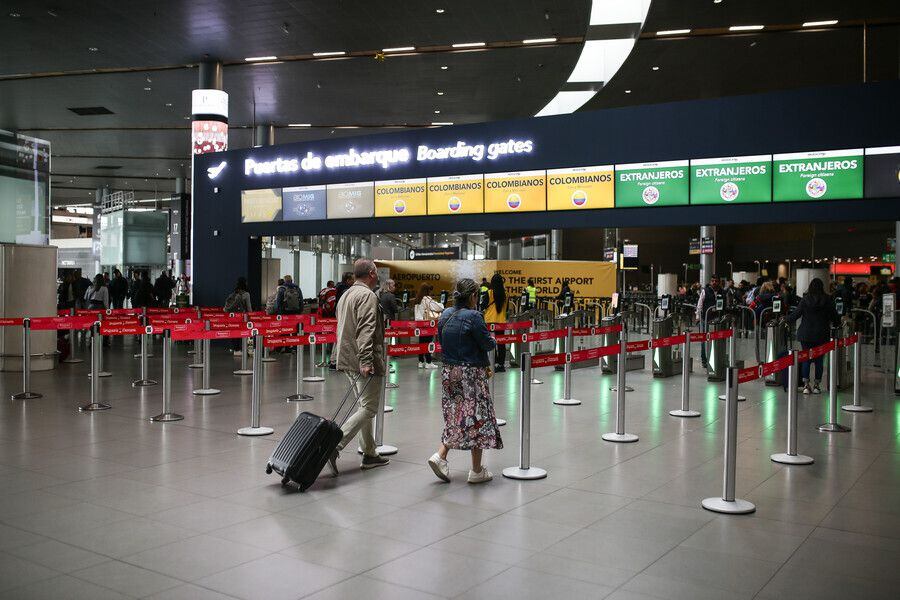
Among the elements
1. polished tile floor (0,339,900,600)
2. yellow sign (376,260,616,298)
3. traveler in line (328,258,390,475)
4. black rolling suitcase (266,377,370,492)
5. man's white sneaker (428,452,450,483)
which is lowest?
polished tile floor (0,339,900,600)

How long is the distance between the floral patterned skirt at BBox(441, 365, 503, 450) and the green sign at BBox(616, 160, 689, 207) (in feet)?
25.7

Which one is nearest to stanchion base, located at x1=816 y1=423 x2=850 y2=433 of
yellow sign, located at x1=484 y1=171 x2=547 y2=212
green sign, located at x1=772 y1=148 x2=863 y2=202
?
green sign, located at x1=772 y1=148 x2=863 y2=202

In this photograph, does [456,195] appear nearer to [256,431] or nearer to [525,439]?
[256,431]

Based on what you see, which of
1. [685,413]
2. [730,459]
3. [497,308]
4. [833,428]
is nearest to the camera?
[730,459]

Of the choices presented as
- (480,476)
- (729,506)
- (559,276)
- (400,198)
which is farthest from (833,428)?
(559,276)

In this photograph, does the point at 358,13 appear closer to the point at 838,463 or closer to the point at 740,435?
the point at 740,435

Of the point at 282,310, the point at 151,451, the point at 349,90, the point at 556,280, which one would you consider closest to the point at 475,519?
the point at 151,451

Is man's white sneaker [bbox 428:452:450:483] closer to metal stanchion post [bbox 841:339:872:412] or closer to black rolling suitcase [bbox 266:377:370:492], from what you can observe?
black rolling suitcase [bbox 266:377:370:492]

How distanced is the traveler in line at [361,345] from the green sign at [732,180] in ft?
25.7

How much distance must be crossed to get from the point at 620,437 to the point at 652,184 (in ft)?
20.7

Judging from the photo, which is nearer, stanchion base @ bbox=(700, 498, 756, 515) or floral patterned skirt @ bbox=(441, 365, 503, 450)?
stanchion base @ bbox=(700, 498, 756, 515)

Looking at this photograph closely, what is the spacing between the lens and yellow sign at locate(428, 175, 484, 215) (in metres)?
14.7

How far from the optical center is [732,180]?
12.4 m

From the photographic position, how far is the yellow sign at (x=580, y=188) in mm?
13414
